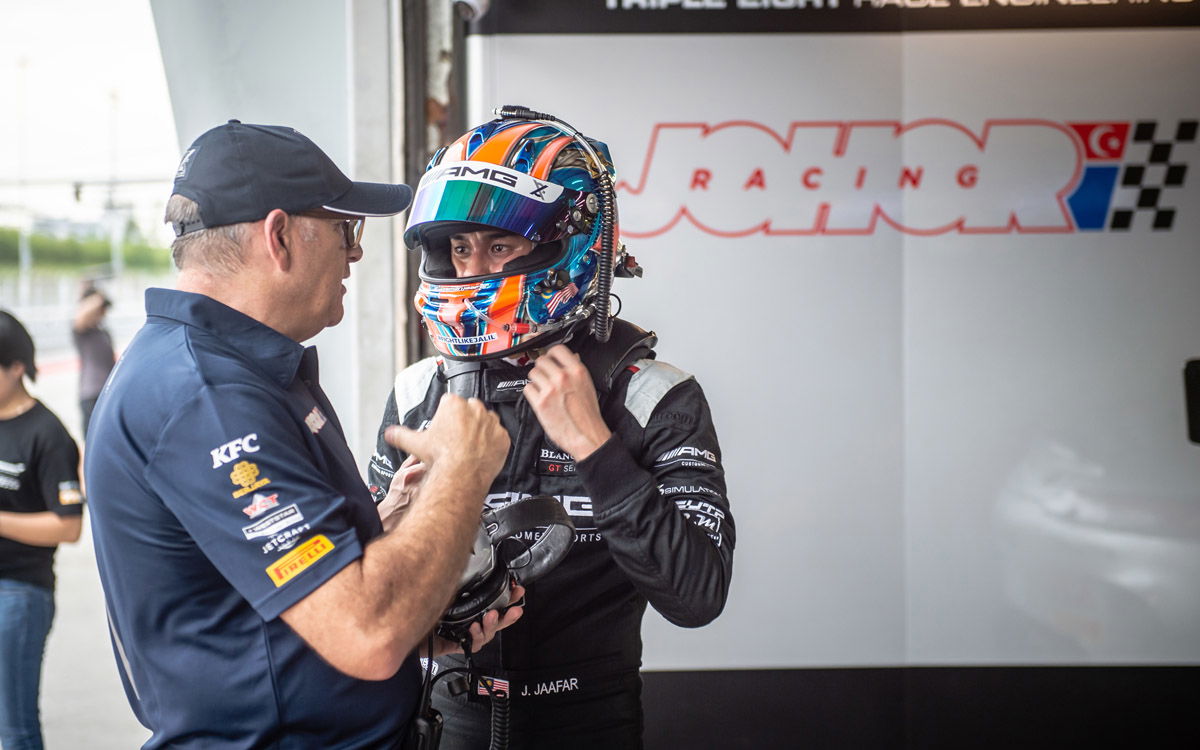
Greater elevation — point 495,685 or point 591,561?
point 591,561

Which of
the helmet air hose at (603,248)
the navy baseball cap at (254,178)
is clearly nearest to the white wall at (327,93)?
the helmet air hose at (603,248)

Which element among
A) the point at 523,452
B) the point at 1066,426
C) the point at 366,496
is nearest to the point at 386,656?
the point at 366,496

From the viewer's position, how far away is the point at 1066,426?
3.24 m

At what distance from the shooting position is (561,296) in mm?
1616

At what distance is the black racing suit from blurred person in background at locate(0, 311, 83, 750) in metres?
1.95

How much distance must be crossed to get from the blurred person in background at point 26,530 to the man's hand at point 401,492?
1.99 metres

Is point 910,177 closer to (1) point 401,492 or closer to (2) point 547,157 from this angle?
(2) point 547,157

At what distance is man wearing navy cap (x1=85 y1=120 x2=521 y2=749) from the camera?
116 centimetres

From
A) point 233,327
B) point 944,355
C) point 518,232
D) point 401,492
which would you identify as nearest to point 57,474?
point 401,492

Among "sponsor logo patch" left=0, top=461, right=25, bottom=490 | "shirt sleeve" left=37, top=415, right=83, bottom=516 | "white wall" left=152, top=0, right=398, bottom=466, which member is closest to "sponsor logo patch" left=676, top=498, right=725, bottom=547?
"white wall" left=152, top=0, right=398, bottom=466

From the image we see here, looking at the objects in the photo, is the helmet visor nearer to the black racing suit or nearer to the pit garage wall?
the black racing suit

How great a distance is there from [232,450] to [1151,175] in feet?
10.6

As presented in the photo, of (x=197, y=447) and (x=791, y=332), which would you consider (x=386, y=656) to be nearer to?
(x=197, y=447)

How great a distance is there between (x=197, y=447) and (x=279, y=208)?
1.24 ft
